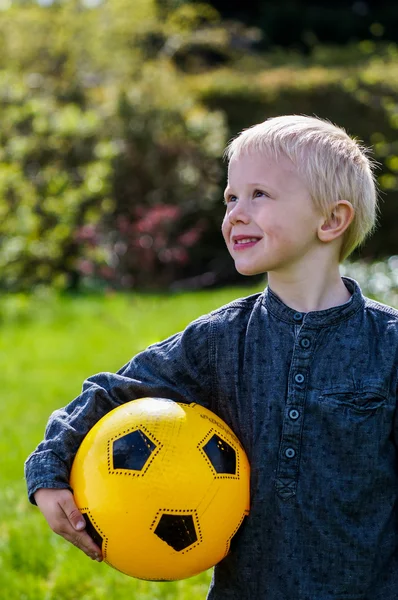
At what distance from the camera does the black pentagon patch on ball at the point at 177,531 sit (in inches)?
81.4

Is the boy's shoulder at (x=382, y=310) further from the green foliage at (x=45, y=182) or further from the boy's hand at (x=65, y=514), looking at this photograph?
the green foliage at (x=45, y=182)

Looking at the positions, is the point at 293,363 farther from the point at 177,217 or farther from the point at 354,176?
the point at 177,217

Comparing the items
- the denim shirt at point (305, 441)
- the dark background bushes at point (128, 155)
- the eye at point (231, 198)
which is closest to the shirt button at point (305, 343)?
the denim shirt at point (305, 441)

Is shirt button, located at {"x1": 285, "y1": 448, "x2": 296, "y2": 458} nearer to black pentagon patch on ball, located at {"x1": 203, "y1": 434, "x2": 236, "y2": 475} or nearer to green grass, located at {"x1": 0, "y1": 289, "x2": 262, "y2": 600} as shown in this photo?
black pentagon patch on ball, located at {"x1": 203, "y1": 434, "x2": 236, "y2": 475}

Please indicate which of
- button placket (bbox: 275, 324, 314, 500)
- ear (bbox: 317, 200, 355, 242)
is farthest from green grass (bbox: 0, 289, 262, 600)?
ear (bbox: 317, 200, 355, 242)

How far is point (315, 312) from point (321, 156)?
1.41 feet

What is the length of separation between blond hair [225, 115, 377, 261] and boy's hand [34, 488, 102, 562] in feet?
3.45

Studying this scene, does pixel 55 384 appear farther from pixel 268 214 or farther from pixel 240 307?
pixel 268 214

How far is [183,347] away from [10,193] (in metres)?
8.16

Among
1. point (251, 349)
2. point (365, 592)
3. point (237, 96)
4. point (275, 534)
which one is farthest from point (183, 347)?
point (237, 96)

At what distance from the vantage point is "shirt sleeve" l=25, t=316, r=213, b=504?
2.22 meters

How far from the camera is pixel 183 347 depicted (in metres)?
2.30

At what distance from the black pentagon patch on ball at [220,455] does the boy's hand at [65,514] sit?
375 millimetres

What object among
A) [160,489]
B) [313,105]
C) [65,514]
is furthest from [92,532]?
[313,105]
